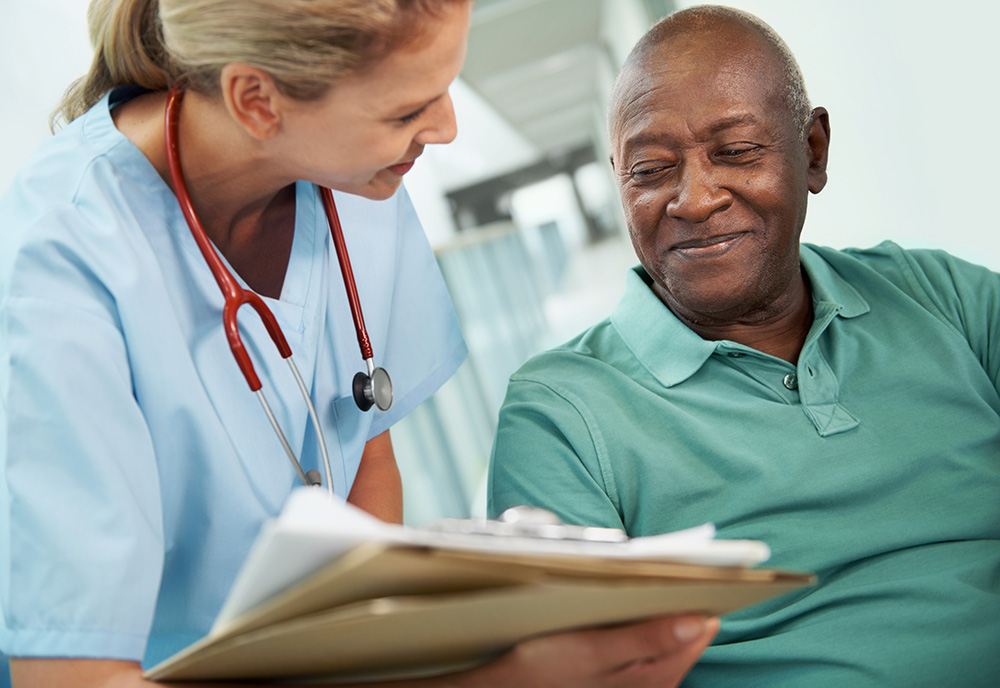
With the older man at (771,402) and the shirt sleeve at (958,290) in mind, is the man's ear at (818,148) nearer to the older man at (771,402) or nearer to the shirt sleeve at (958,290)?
the older man at (771,402)

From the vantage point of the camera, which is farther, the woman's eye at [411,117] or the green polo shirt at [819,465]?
the green polo shirt at [819,465]

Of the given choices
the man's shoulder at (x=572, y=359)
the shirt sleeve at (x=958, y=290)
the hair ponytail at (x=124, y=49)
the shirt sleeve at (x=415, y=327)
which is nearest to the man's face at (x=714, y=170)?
the man's shoulder at (x=572, y=359)

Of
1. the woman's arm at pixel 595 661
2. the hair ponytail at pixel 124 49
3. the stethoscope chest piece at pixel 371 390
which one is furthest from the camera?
the stethoscope chest piece at pixel 371 390

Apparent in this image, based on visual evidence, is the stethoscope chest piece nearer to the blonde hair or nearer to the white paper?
the blonde hair

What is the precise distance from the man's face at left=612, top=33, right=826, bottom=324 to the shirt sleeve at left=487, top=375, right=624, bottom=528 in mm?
253

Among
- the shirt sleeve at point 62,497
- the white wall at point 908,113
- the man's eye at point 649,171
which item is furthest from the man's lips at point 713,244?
the shirt sleeve at point 62,497

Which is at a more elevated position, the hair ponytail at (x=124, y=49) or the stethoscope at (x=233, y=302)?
the hair ponytail at (x=124, y=49)

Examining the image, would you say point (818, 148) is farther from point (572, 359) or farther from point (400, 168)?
point (400, 168)

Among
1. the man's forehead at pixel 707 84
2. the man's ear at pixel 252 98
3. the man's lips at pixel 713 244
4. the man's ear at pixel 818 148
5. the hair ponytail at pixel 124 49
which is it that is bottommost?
the man's lips at pixel 713 244

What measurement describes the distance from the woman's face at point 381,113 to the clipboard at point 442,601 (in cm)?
50

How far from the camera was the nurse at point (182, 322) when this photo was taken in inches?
28.6

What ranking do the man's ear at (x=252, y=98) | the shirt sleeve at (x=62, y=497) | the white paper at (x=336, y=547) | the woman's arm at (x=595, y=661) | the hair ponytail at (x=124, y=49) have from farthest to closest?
the hair ponytail at (x=124, y=49), the man's ear at (x=252, y=98), the shirt sleeve at (x=62, y=497), the woman's arm at (x=595, y=661), the white paper at (x=336, y=547)

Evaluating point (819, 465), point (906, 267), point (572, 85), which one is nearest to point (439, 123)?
point (819, 465)

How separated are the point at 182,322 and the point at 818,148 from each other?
0.93 metres
